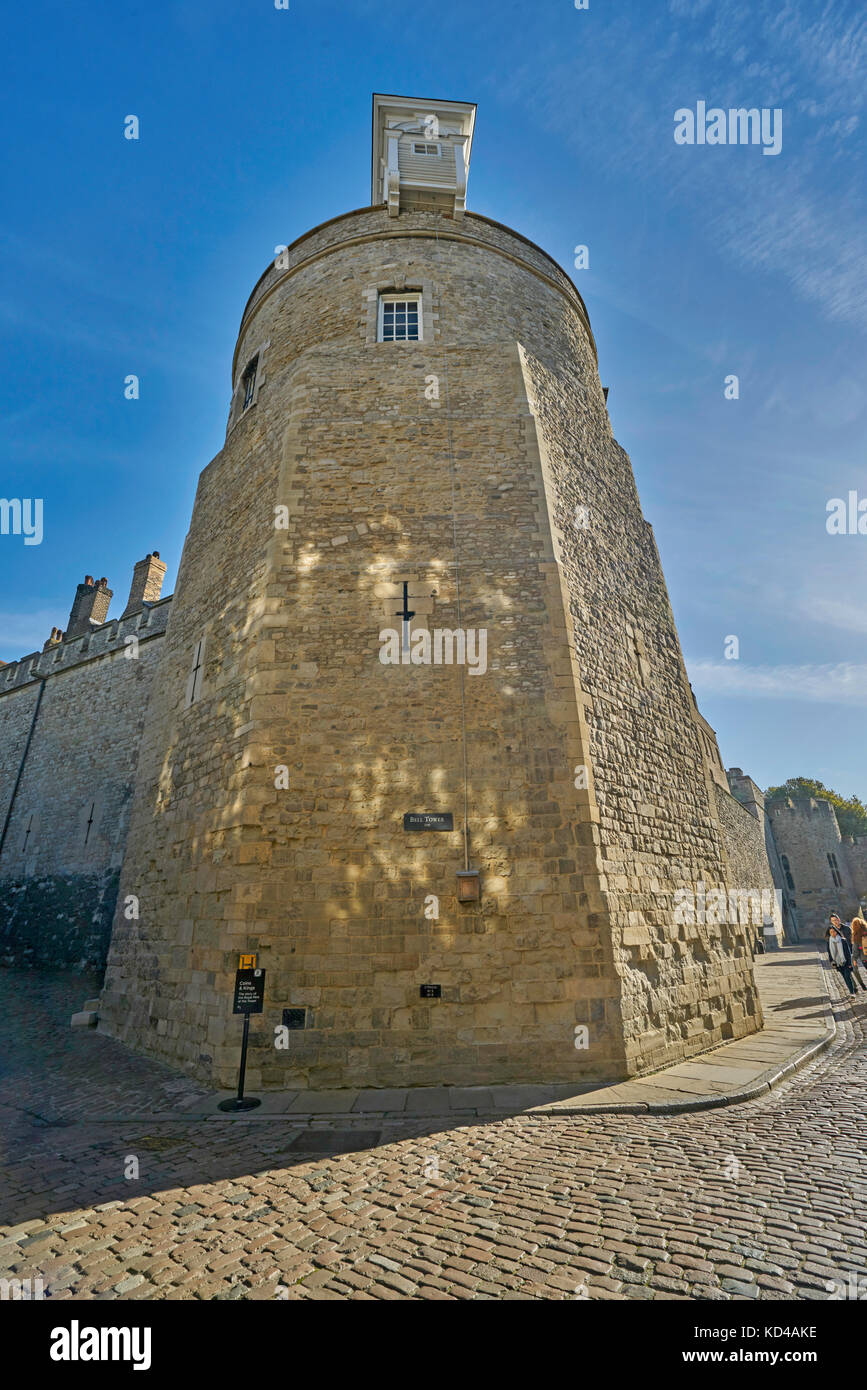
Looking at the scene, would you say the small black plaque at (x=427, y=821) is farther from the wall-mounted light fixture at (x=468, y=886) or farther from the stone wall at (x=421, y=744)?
the wall-mounted light fixture at (x=468, y=886)

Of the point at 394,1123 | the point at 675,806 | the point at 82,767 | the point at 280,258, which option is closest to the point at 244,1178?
the point at 394,1123

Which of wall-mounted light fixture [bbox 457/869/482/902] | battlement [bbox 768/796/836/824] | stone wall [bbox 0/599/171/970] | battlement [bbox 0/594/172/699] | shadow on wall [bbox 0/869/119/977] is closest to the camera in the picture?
wall-mounted light fixture [bbox 457/869/482/902]

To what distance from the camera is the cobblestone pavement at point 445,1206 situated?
9.39 ft

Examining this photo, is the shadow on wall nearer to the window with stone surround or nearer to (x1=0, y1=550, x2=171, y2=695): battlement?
(x1=0, y1=550, x2=171, y2=695): battlement

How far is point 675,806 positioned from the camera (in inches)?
370

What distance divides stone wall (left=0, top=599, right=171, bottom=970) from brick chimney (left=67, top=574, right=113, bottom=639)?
1192mm

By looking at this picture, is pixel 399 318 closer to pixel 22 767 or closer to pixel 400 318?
pixel 400 318

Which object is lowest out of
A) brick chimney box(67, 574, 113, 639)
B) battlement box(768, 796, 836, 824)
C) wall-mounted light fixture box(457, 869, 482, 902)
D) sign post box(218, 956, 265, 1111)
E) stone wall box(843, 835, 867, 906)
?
sign post box(218, 956, 265, 1111)

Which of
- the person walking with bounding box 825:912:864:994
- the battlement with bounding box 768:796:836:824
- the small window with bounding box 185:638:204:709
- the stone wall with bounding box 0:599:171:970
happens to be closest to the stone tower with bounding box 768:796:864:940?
the battlement with bounding box 768:796:836:824

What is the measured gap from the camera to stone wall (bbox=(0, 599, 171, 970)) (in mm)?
16031

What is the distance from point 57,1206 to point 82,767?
17.1 meters

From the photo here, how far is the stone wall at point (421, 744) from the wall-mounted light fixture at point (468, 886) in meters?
0.13

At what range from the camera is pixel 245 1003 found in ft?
19.6
